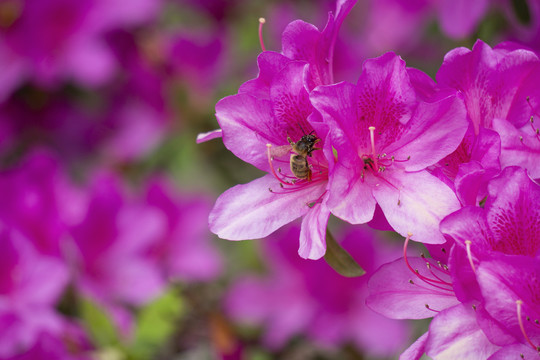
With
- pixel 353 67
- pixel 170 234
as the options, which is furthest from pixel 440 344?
pixel 353 67

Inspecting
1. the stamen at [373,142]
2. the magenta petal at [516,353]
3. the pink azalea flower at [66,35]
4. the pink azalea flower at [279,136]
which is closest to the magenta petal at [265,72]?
the pink azalea flower at [279,136]

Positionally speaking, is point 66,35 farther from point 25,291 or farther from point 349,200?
point 349,200

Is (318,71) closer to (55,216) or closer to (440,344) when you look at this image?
(440,344)

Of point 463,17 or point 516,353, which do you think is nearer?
point 516,353

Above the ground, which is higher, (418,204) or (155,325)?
(418,204)

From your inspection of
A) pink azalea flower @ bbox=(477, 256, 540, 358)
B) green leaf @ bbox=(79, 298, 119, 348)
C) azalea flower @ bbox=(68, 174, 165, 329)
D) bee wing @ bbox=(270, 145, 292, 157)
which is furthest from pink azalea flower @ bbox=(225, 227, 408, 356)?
pink azalea flower @ bbox=(477, 256, 540, 358)

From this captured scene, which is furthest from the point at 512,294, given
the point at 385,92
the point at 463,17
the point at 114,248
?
the point at 114,248

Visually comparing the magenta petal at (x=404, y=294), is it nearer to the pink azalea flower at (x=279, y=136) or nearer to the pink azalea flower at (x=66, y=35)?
the pink azalea flower at (x=279, y=136)
